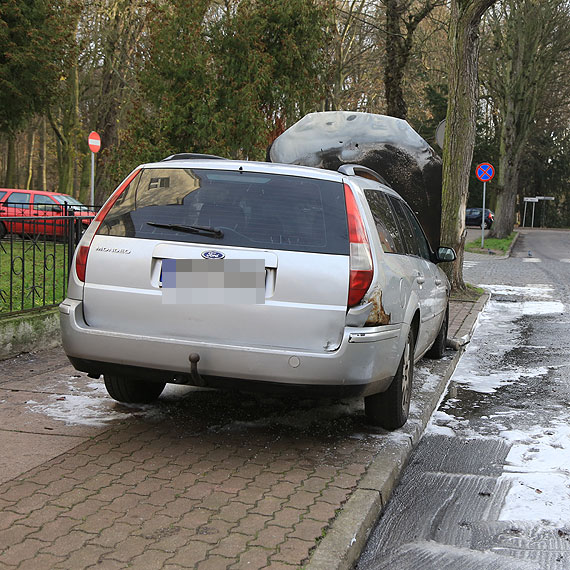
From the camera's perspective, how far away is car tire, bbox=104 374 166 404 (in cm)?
555

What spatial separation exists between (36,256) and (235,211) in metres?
4.07

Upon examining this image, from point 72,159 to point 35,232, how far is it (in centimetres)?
2666

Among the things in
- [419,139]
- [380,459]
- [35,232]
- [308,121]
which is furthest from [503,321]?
[380,459]

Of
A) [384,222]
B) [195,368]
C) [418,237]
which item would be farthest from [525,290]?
[195,368]

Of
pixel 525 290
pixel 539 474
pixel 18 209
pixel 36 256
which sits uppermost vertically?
pixel 18 209

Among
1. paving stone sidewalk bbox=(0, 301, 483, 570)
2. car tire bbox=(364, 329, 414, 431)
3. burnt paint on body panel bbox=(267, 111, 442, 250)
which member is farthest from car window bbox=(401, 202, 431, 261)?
burnt paint on body panel bbox=(267, 111, 442, 250)

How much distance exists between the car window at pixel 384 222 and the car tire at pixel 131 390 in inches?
72.4

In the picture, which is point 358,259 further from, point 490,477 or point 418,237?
point 418,237

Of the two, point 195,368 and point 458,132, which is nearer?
point 195,368

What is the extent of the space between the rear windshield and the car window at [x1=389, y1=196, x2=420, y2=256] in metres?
1.29

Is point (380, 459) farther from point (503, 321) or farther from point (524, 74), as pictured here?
point (524, 74)

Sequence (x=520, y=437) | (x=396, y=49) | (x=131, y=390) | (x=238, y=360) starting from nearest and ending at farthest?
(x=238, y=360) → (x=520, y=437) → (x=131, y=390) → (x=396, y=49)

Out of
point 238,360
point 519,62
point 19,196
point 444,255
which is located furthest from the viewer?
point 519,62

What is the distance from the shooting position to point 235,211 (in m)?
4.74
